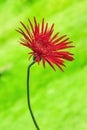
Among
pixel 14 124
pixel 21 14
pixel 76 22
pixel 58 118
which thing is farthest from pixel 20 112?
pixel 21 14

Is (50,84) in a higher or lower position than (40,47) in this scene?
lower

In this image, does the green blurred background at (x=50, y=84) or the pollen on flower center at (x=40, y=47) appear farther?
the green blurred background at (x=50, y=84)

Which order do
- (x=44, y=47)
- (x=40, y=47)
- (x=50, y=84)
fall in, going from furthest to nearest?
(x=50, y=84), (x=44, y=47), (x=40, y=47)

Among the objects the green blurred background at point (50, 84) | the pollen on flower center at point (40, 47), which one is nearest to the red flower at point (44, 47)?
the pollen on flower center at point (40, 47)

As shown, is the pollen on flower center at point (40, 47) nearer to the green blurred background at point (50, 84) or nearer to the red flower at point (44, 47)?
the red flower at point (44, 47)

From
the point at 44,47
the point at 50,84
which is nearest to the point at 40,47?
the point at 44,47

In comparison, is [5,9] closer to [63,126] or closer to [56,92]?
[56,92]

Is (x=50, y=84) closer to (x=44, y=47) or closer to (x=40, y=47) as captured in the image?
(x=44, y=47)

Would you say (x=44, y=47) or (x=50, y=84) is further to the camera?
(x=50, y=84)
